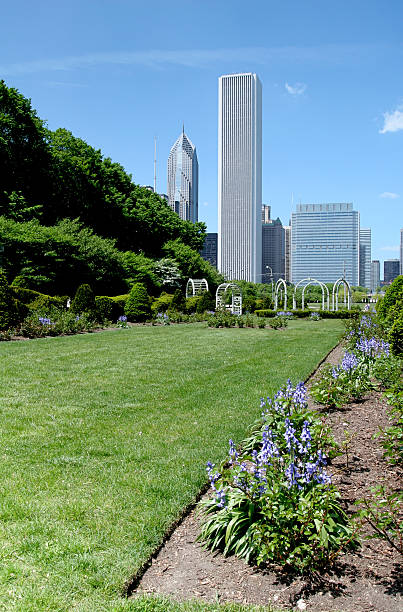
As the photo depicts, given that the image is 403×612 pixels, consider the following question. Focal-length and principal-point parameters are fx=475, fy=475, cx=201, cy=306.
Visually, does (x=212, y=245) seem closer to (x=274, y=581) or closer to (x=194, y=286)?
(x=194, y=286)

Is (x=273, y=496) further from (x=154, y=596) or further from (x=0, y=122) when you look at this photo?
(x=0, y=122)

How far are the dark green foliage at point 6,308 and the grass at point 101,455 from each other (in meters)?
3.73

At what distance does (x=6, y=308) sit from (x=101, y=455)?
32.7 feet

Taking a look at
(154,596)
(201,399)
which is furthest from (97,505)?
(201,399)

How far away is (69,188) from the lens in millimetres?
28891

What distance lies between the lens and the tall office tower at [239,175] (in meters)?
152

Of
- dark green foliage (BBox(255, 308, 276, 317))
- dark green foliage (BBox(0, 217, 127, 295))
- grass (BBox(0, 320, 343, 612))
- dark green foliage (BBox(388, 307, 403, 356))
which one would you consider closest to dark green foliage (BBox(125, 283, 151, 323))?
dark green foliage (BBox(0, 217, 127, 295))

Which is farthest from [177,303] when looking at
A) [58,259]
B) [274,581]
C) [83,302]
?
[274,581]

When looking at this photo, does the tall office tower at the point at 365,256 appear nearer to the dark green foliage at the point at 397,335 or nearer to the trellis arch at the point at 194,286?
Answer: the trellis arch at the point at 194,286

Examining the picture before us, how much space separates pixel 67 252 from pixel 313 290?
62.5 meters

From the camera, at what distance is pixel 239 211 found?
152750 mm

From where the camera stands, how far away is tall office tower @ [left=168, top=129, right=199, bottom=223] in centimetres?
16912

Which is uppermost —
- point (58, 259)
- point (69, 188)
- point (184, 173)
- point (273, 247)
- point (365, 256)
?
point (184, 173)

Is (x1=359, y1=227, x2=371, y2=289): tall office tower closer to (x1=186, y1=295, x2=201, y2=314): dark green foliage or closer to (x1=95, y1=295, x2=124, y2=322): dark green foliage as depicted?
(x1=186, y1=295, x2=201, y2=314): dark green foliage
